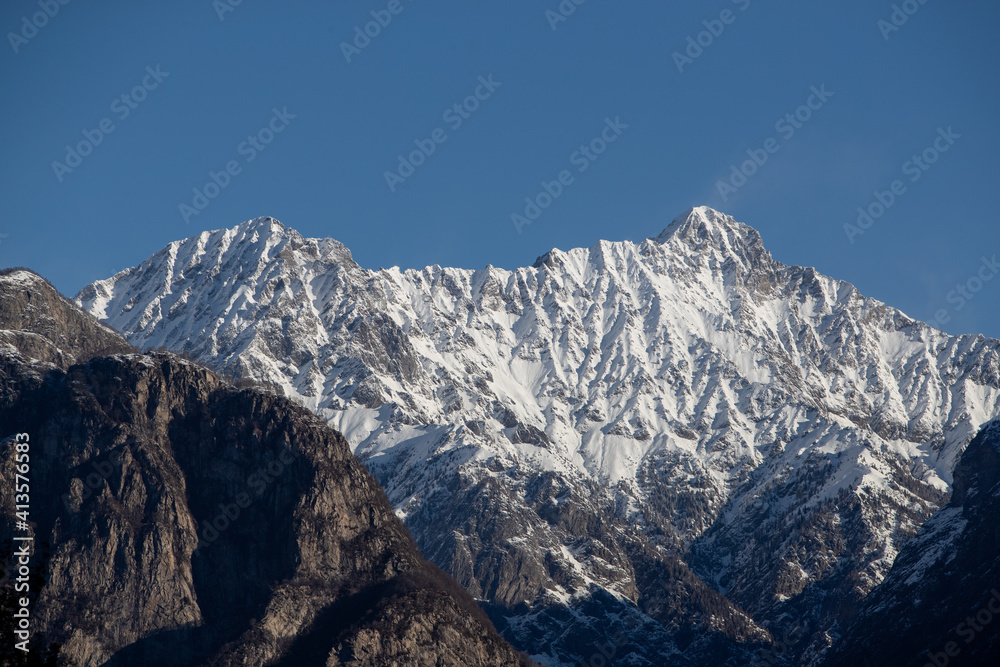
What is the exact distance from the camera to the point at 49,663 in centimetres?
9938

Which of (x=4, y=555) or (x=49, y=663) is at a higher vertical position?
(x=4, y=555)

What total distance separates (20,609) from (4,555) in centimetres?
1018

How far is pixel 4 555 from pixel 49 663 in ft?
26.3

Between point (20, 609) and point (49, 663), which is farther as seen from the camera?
point (20, 609)

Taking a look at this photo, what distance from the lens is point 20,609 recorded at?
106938 millimetres

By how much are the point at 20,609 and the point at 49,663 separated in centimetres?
905

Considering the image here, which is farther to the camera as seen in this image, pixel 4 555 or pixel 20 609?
pixel 20 609

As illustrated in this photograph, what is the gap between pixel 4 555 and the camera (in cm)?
9838
